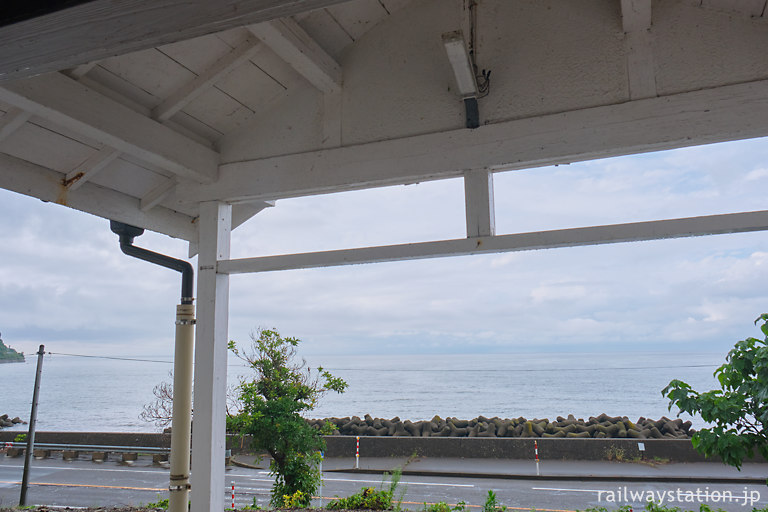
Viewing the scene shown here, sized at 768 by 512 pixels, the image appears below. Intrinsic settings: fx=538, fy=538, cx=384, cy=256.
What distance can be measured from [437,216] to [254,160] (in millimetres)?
1216

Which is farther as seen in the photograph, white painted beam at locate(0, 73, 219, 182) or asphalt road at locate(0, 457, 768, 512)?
asphalt road at locate(0, 457, 768, 512)

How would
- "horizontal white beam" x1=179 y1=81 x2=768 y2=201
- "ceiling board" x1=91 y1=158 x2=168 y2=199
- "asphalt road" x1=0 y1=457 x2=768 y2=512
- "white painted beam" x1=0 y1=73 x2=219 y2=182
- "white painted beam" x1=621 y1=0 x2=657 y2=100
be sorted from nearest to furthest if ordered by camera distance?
"white painted beam" x1=0 y1=73 x2=219 y2=182
"horizontal white beam" x1=179 y1=81 x2=768 y2=201
"white painted beam" x1=621 y1=0 x2=657 y2=100
"ceiling board" x1=91 y1=158 x2=168 y2=199
"asphalt road" x1=0 y1=457 x2=768 y2=512

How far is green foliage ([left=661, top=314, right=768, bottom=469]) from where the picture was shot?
2.98 metres

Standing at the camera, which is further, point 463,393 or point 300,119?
point 463,393

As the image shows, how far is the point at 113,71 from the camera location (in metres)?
2.69

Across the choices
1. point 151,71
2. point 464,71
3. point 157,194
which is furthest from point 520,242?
point 157,194

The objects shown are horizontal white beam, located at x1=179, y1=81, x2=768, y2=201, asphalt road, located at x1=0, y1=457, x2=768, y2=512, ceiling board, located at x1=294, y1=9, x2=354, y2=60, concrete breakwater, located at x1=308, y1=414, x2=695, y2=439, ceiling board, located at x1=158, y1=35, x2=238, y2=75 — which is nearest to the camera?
horizontal white beam, located at x1=179, y1=81, x2=768, y2=201

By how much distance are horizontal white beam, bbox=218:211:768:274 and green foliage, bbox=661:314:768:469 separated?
3.17 feet

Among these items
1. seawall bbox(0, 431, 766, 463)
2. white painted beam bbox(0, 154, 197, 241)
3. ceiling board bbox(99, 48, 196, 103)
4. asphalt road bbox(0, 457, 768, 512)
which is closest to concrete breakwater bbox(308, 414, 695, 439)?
seawall bbox(0, 431, 766, 463)

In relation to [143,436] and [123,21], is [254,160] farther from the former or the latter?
[143,436]

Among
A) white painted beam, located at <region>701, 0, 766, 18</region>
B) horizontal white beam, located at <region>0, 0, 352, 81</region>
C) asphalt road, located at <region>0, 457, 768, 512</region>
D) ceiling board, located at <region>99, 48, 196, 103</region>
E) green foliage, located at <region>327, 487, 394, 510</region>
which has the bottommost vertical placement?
Result: asphalt road, located at <region>0, 457, 768, 512</region>

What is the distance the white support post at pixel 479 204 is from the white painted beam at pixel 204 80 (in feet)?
4.48

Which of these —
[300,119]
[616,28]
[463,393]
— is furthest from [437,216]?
[463,393]

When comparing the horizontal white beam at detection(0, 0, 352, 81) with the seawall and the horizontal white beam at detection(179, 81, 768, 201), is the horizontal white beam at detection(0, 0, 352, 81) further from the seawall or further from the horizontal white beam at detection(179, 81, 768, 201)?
the seawall
